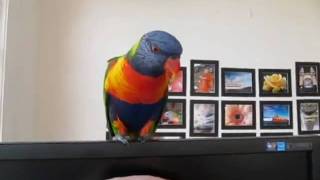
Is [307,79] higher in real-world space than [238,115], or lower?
higher

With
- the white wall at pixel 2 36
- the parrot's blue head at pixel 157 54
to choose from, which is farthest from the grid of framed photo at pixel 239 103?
the parrot's blue head at pixel 157 54

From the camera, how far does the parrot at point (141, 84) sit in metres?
0.74

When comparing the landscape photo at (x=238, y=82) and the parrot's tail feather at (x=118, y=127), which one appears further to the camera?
the landscape photo at (x=238, y=82)

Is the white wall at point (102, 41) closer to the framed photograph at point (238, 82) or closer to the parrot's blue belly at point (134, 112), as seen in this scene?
the framed photograph at point (238, 82)

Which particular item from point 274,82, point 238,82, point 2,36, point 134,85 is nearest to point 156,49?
point 134,85

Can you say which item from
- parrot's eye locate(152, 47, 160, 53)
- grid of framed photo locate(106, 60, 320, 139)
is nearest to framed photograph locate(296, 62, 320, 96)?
grid of framed photo locate(106, 60, 320, 139)

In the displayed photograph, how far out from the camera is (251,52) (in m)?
1.74

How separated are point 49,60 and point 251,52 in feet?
3.11

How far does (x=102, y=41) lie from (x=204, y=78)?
0.50 metres

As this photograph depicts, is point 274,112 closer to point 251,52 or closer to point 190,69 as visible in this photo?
point 251,52

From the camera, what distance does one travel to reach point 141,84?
31.4 inches

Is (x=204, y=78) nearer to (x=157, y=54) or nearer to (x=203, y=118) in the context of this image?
(x=203, y=118)

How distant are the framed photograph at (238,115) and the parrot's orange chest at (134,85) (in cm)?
89

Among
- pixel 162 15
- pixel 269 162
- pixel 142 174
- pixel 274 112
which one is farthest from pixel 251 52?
pixel 142 174
